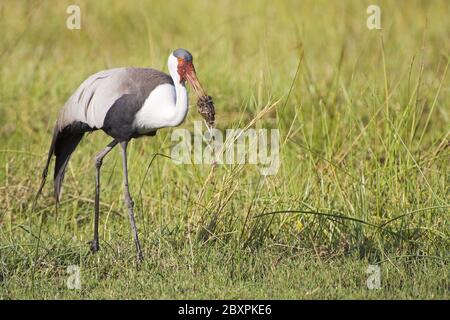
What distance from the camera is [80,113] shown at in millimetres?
6262

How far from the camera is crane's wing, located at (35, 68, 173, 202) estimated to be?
19.7 ft

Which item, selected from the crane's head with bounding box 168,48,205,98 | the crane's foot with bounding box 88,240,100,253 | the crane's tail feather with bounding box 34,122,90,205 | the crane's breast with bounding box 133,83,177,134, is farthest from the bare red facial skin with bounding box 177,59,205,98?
the crane's foot with bounding box 88,240,100,253

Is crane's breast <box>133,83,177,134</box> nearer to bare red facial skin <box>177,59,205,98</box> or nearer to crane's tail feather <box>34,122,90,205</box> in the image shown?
bare red facial skin <box>177,59,205,98</box>

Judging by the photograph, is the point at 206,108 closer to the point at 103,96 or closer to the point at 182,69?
the point at 182,69

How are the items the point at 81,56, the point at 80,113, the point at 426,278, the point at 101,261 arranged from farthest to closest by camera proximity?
1. the point at 81,56
2. the point at 80,113
3. the point at 101,261
4. the point at 426,278

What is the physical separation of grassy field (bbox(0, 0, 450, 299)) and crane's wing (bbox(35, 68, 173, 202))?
1.98 ft

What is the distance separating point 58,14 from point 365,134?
4.88 m

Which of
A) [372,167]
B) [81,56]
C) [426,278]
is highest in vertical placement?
[81,56]

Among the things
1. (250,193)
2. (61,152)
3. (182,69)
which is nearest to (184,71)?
(182,69)

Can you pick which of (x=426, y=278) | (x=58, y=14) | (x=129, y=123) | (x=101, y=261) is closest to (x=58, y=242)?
(x=101, y=261)

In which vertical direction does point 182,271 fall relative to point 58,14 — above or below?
below

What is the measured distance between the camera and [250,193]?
6.49m

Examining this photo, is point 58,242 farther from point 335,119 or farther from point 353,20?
point 353,20

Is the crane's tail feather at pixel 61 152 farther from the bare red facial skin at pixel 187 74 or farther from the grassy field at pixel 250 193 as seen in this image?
the bare red facial skin at pixel 187 74
